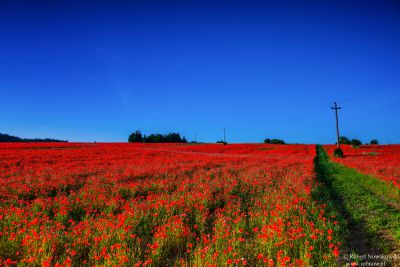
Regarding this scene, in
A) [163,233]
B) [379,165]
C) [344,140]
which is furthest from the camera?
[344,140]

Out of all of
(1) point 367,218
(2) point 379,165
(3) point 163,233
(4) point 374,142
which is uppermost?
(4) point 374,142

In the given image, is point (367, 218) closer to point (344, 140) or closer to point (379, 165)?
point (379, 165)

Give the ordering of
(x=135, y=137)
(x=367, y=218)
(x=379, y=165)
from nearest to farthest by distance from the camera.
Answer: (x=367, y=218) < (x=379, y=165) < (x=135, y=137)

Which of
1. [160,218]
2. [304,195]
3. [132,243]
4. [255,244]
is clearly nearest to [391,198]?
[304,195]

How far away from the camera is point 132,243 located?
16.5 ft

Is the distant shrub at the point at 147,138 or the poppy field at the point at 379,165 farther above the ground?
the distant shrub at the point at 147,138

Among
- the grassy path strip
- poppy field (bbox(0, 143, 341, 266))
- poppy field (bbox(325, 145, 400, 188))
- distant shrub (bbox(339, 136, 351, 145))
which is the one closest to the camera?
poppy field (bbox(0, 143, 341, 266))

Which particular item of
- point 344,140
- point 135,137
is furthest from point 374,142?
point 135,137

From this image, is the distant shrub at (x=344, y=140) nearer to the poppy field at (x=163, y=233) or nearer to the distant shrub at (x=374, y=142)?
the distant shrub at (x=374, y=142)

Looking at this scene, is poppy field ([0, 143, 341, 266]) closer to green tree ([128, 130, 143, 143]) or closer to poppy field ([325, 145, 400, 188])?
poppy field ([325, 145, 400, 188])

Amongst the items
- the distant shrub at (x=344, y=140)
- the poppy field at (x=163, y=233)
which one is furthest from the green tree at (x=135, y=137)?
the poppy field at (x=163, y=233)

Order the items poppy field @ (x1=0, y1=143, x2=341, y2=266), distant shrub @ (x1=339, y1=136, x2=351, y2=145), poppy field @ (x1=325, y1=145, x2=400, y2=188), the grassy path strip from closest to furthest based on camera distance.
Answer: poppy field @ (x1=0, y1=143, x2=341, y2=266) → the grassy path strip → poppy field @ (x1=325, y1=145, x2=400, y2=188) → distant shrub @ (x1=339, y1=136, x2=351, y2=145)

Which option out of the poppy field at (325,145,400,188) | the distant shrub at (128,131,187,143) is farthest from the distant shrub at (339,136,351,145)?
the distant shrub at (128,131,187,143)

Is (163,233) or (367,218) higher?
(163,233)
